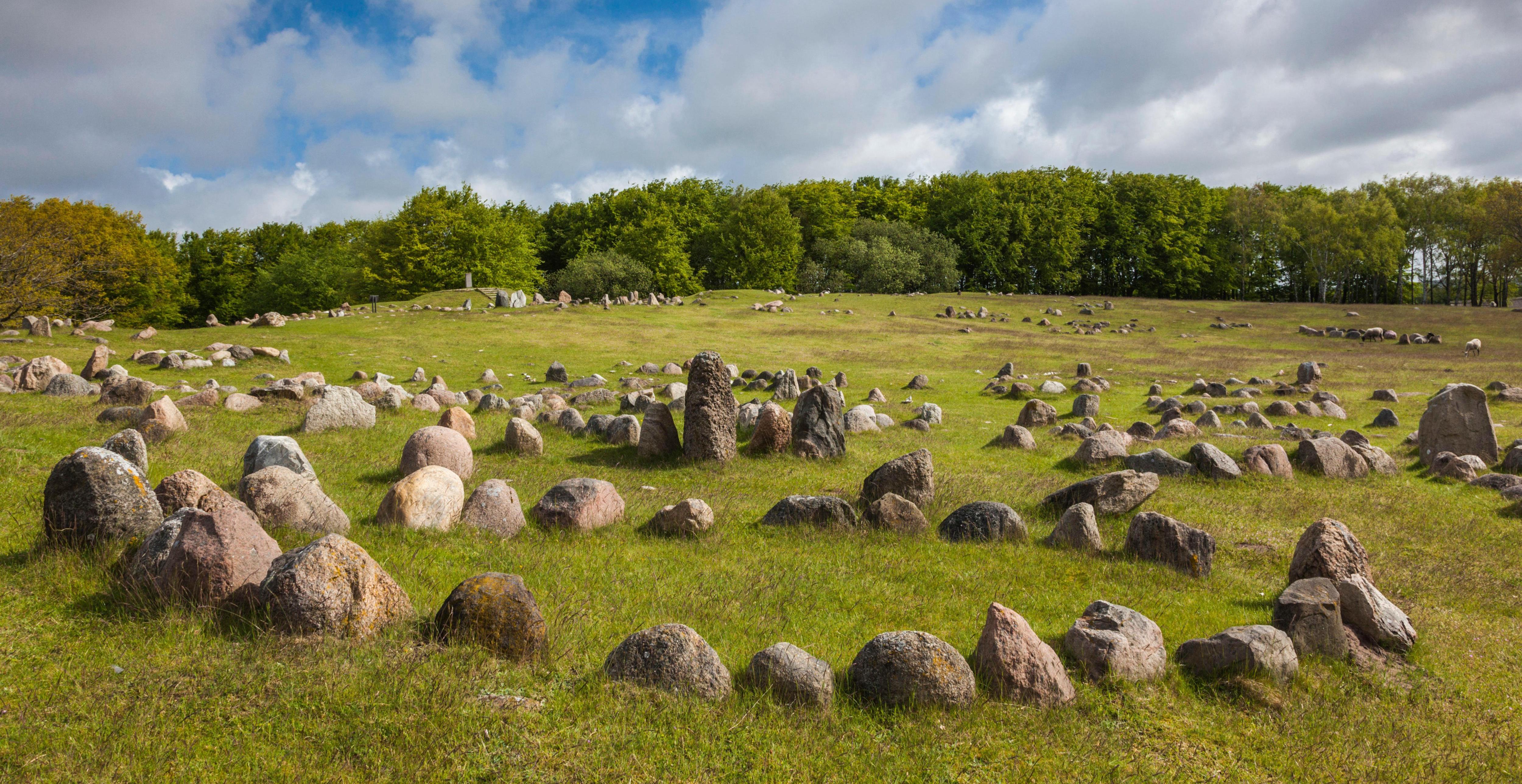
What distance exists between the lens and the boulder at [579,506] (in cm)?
1027

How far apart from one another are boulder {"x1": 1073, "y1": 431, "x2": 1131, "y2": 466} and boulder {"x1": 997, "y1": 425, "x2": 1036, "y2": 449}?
5.39 ft

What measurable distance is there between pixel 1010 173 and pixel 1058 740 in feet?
339

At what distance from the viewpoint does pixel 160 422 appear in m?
13.7

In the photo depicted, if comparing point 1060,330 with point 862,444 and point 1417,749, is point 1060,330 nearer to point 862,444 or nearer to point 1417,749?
point 862,444

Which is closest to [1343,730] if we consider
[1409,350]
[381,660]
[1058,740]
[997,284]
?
[1058,740]

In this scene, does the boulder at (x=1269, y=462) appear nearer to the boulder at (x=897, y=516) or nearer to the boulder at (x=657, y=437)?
the boulder at (x=897, y=516)

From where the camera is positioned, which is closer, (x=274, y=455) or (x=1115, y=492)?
(x=274, y=455)

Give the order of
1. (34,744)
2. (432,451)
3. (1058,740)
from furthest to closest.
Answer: (432,451) → (1058,740) → (34,744)

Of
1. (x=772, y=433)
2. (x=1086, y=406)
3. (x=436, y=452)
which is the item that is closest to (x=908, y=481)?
(x=772, y=433)

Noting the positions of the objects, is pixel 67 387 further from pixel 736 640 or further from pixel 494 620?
pixel 736 640

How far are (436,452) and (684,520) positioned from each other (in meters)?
4.72

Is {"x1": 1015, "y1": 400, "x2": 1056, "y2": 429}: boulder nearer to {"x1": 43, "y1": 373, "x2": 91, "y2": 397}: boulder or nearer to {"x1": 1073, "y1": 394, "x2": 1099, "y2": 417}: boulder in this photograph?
{"x1": 1073, "y1": 394, "x2": 1099, "y2": 417}: boulder

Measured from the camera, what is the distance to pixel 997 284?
99.1 meters

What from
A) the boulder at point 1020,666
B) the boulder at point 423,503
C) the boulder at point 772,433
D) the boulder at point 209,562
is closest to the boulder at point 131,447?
the boulder at point 423,503
